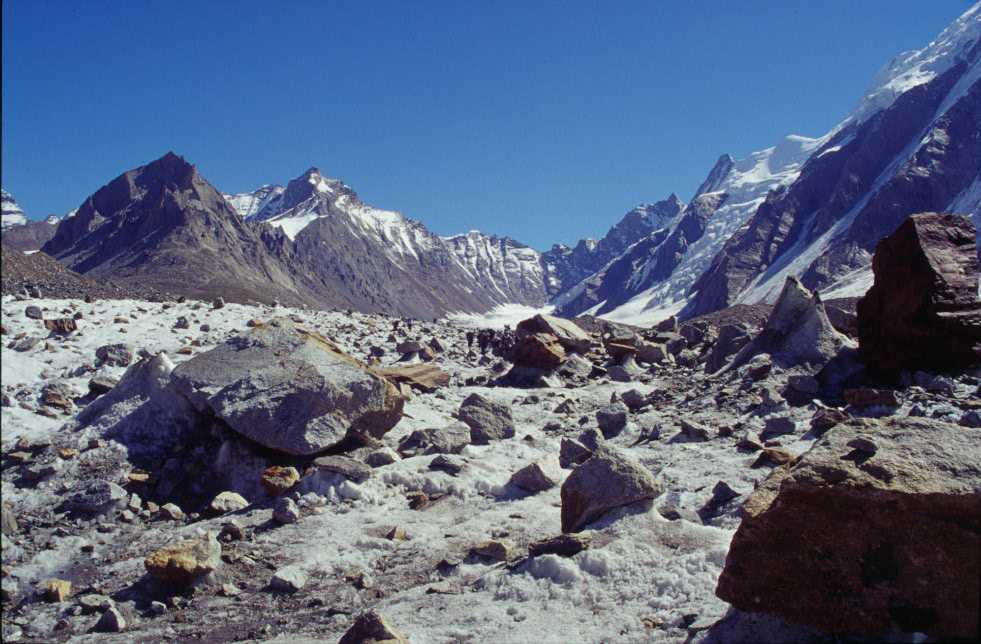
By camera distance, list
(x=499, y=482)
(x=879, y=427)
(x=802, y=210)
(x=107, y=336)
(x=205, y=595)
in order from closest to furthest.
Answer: (x=879, y=427) < (x=205, y=595) < (x=499, y=482) < (x=107, y=336) < (x=802, y=210)

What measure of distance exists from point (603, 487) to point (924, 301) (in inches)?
332

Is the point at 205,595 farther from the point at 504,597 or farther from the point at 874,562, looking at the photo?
the point at 874,562

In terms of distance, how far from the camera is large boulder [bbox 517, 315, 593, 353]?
22.2 metres

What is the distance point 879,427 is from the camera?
16.5ft

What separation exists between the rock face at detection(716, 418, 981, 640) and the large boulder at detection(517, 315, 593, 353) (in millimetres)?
17216

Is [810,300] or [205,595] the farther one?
[810,300]

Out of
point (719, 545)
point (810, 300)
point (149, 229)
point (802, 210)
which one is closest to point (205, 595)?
point (719, 545)

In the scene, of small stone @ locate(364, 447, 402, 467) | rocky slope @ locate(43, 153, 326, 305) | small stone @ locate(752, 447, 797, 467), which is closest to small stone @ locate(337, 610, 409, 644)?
small stone @ locate(364, 447, 402, 467)

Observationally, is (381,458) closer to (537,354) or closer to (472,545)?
(472,545)

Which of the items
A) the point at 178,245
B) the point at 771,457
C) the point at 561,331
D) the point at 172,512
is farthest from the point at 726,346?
the point at 178,245

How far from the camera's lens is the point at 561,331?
22.6 m

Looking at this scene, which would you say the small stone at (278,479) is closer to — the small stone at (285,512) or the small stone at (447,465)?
the small stone at (285,512)

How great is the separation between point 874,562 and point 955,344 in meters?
9.68

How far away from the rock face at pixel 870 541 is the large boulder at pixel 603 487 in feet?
7.06
